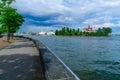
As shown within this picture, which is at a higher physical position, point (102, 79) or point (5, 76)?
point (5, 76)

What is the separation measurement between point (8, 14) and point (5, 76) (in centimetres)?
4163

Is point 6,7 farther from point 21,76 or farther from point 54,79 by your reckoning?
point 54,79

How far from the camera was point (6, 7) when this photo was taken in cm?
4934

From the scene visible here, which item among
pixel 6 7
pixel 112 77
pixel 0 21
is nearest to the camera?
pixel 112 77

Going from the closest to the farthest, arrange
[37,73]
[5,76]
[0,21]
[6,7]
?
[5,76]
[37,73]
[6,7]
[0,21]

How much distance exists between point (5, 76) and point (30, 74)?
127 cm

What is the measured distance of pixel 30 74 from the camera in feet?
38.0

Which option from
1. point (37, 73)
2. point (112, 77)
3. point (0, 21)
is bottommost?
point (112, 77)

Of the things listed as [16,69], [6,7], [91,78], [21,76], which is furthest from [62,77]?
[6,7]

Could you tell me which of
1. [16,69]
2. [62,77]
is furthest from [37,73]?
[62,77]

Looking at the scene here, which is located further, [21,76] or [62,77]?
[21,76]

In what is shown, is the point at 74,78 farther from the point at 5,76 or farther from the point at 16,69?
the point at 16,69

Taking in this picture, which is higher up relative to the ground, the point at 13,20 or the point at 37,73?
the point at 13,20

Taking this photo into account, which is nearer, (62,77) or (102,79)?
(62,77)
